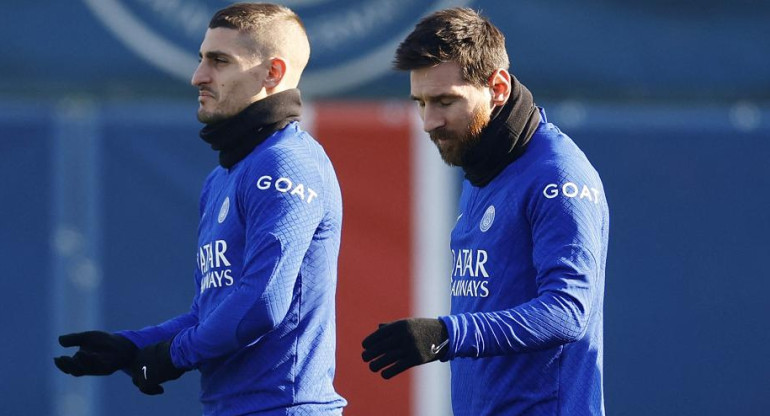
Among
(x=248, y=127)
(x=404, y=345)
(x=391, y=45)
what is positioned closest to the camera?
(x=404, y=345)

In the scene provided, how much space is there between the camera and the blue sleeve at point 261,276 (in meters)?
3.46

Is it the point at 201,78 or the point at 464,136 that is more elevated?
the point at 201,78

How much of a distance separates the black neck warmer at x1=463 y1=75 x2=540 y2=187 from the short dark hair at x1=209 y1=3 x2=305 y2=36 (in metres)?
0.82

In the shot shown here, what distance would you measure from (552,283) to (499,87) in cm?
63

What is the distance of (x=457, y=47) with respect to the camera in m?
3.55

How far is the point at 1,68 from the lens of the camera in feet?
22.2

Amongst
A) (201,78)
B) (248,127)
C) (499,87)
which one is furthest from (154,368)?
(499,87)

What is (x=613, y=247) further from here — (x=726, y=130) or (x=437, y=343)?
(x=437, y=343)

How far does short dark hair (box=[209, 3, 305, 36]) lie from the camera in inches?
155

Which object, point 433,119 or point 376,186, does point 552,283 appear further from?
point 376,186

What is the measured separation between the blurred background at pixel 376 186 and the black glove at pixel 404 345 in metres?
3.50

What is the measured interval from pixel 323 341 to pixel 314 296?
14 centimetres

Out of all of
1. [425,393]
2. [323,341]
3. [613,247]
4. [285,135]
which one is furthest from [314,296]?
[613,247]

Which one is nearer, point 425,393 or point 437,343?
point 437,343
